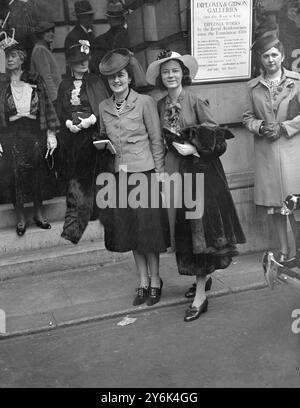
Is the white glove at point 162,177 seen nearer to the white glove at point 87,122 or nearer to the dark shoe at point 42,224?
the white glove at point 87,122

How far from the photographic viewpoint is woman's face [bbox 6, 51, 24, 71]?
227 inches

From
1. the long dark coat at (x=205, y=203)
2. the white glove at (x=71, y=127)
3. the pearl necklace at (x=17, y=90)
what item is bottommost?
the long dark coat at (x=205, y=203)

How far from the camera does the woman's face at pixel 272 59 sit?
5.25 meters

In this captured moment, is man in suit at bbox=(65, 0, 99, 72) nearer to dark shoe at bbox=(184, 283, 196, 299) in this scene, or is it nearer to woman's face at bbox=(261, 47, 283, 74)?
woman's face at bbox=(261, 47, 283, 74)

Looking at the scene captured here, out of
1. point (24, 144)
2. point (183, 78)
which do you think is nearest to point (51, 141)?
point (24, 144)

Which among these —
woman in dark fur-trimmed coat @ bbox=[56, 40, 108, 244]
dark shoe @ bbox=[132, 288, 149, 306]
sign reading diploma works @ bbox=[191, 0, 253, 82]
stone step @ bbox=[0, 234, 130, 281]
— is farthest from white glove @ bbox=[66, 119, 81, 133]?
dark shoe @ bbox=[132, 288, 149, 306]

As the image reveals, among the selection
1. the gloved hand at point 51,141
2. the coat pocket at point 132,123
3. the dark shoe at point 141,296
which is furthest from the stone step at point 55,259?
the coat pocket at point 132,123

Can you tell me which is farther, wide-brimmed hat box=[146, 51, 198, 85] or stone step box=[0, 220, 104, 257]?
stone step box=[0, 220, 104, 257]

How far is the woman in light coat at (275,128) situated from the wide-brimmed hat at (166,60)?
1.14 meters

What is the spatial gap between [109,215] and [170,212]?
533 millimetres

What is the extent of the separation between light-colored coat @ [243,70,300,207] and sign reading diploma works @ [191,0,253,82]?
0.54m

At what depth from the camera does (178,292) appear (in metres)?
5.12
